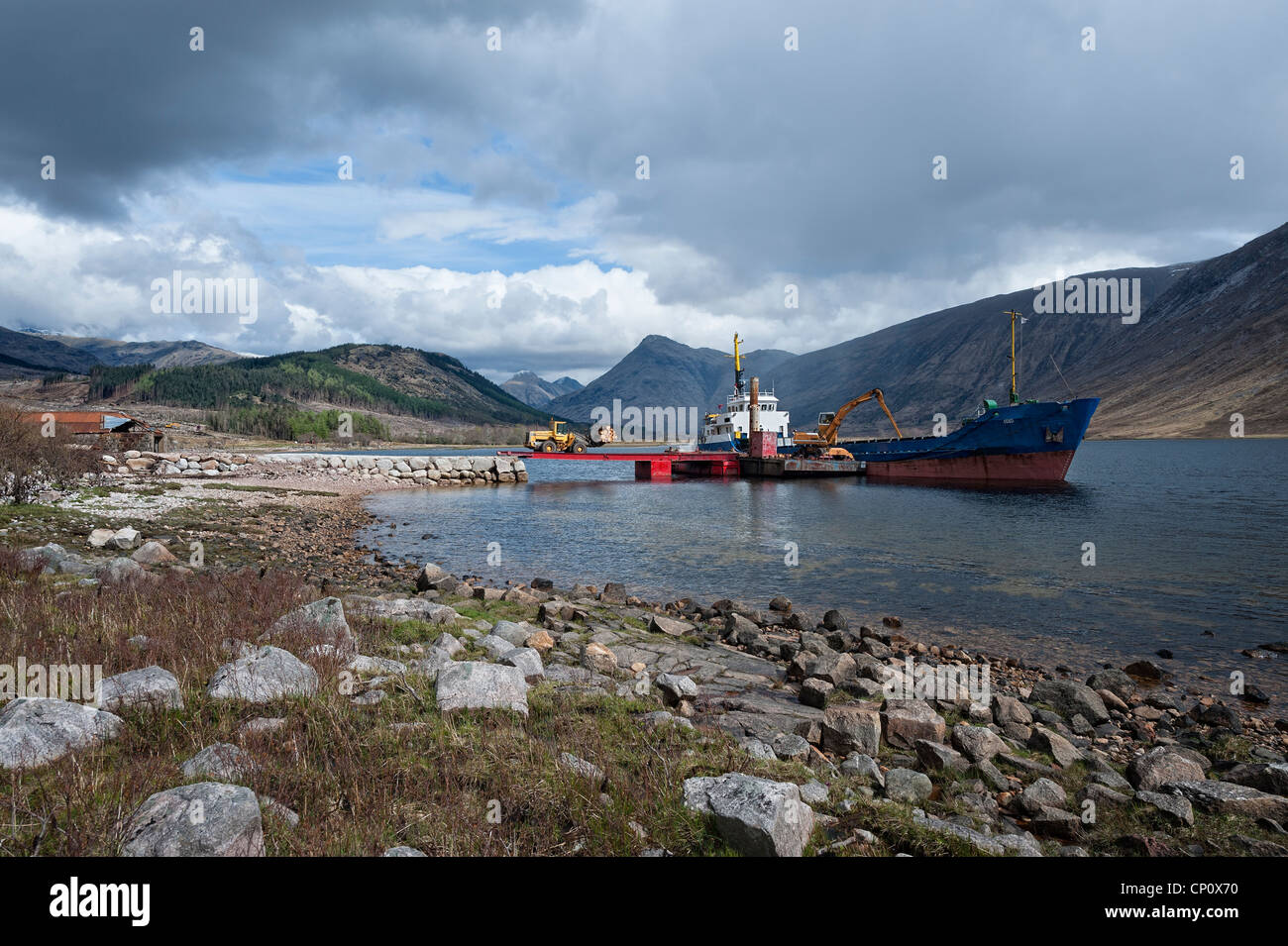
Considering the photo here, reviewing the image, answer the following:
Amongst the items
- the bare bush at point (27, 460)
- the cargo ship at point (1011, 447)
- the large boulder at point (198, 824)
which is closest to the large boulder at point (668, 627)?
the large boulder at point (198, 824)

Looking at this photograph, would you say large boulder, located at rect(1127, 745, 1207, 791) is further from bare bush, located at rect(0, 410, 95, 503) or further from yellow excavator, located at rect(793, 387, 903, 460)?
yellow excavator, located at rect(793, 387, 903, 460)

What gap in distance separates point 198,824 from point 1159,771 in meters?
9.00

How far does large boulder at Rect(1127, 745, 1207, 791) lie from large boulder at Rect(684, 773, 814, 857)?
5003mm

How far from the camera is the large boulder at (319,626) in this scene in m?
7.84

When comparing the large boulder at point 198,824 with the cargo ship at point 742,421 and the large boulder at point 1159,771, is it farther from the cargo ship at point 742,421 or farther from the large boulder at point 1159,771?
the cargo ship at point 742,421

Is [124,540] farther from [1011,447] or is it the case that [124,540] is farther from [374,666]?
[1011,447]

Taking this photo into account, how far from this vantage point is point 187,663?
259 inches

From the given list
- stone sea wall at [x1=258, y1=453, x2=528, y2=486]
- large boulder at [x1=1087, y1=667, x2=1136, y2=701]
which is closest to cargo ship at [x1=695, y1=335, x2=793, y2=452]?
stone sea wall at [x1=258, y1=453, x2=528, y2=486]

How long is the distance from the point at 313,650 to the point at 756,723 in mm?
5299

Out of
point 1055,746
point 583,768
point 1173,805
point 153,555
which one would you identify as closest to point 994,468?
point 1055,746

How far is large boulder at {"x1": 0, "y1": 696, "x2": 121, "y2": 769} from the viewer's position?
4.57 m

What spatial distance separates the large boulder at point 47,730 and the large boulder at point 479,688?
261 centimetres

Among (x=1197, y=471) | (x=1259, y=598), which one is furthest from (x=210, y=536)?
(x=1197, y=471)
